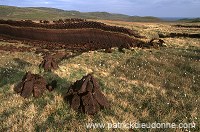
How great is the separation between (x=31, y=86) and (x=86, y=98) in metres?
3.01

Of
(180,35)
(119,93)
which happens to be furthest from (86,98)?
(180,35)

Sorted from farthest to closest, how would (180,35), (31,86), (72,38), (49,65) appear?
(180,35), (72,38), (49,65), (31,86)

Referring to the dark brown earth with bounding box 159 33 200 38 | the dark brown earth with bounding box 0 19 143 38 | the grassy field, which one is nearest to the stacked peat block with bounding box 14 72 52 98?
the grassy field

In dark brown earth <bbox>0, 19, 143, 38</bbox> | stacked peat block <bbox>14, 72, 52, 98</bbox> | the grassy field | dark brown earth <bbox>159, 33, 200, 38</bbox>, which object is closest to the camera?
the grassy field

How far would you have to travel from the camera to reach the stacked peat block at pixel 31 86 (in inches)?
463

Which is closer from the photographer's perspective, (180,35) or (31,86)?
(31,86)

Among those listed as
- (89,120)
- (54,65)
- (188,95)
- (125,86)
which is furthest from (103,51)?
(89,120)

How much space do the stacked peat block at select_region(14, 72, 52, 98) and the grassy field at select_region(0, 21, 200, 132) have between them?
0.32 metres

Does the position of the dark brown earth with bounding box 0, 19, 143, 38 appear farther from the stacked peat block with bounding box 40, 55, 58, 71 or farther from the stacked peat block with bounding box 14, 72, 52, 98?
the stacked peat block with bounding box 14, 72, 52, 98

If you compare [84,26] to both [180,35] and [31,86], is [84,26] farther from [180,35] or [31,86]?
[31,86]

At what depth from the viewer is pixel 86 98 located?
10492 mm

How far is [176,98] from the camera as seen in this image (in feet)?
38.0

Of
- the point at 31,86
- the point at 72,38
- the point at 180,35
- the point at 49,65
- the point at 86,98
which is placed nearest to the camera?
the point at 86,98

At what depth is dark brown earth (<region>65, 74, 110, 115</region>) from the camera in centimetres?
1015
